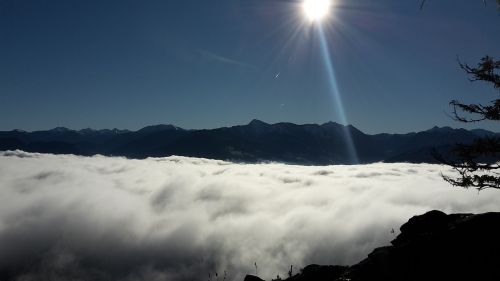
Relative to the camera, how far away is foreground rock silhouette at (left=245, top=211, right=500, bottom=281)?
19.4 m

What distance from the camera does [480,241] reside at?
2059 centimetres

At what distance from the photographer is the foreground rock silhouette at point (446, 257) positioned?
63.8 feet

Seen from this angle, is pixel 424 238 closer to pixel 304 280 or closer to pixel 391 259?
pixel 391 259

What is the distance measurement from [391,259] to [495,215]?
230 inches

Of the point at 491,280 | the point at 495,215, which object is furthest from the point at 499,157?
the point at 491,280

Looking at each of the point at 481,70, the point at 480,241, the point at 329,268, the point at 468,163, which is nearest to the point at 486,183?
the point at 468,163

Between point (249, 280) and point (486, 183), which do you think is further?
point (249, 280)

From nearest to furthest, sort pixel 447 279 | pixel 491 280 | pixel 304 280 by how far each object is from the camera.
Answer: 1. pixel 491 280
2. pixel 447 279
3. pixel 304 280

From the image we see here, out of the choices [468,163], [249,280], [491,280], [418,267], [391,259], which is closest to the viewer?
[491,280]

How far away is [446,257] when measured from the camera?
2080 cm

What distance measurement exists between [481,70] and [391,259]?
12469mm

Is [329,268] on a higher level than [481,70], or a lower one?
lower

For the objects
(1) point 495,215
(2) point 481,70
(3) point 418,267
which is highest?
(2) point 481,70

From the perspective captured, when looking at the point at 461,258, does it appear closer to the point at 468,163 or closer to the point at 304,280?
the point at 468,163
